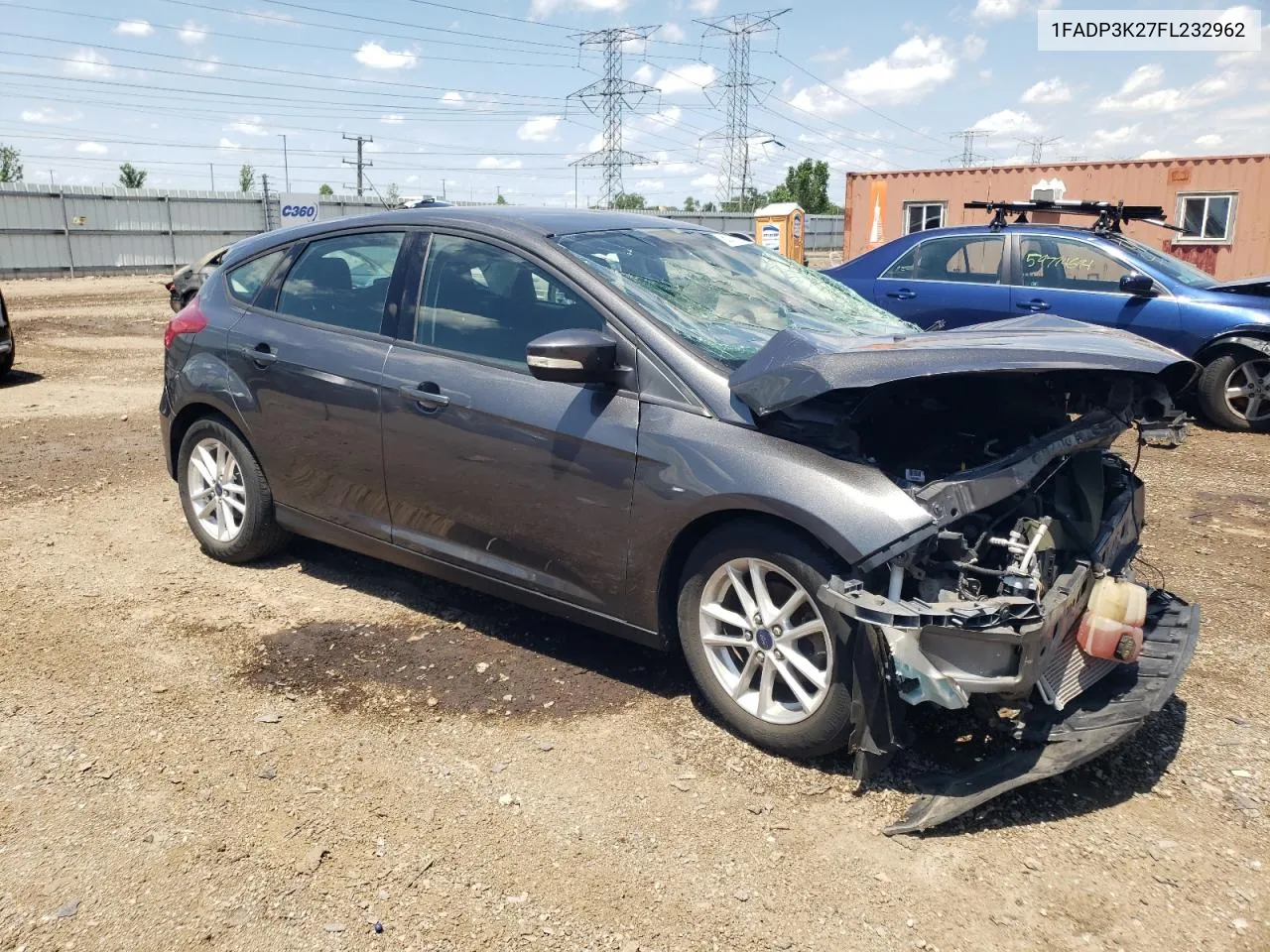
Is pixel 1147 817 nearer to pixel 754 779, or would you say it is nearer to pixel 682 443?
pixel 754 779

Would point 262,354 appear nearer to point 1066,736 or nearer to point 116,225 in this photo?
point 1066,736

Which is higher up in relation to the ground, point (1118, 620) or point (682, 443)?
point (682, 443)

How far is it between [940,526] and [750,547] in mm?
599

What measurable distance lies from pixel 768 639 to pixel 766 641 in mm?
12

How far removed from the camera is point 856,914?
264 cm

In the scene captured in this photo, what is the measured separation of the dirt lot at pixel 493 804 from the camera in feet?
8.57

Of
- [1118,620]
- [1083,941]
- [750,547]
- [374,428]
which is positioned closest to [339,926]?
[750,547]

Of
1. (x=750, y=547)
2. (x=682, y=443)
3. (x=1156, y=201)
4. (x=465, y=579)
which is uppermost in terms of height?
(x=1156, y=201)

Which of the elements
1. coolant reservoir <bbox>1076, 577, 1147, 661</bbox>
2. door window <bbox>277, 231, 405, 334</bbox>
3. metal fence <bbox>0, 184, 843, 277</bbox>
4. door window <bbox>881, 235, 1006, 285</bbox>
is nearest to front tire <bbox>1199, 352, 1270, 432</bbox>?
door window <bbox>881, 235, 1006, 285</bbox>

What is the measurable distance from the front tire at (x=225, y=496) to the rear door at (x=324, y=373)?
16 centimetres

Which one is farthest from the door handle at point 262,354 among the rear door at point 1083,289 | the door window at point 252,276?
the rear door at point 1083,289

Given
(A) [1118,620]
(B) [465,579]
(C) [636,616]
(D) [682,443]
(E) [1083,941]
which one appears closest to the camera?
(E) [1083,941]

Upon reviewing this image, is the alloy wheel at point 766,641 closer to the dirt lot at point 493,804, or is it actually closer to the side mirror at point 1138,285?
the dirt lot at point 493,804

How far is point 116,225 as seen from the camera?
30.9 meters
